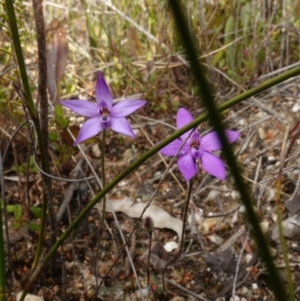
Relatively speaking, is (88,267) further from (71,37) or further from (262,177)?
(71,37)

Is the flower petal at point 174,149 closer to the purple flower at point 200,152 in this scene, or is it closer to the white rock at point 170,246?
the purple flower at point 200,152

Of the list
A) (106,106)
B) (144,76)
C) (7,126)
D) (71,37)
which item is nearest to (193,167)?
(106,106)

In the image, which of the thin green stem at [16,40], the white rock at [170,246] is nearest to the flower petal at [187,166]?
the thin green stem at [16,40]

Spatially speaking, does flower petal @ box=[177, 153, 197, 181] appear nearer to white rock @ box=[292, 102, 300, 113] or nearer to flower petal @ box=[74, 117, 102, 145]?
flower petal @ box=[74, 117, 102, 145]

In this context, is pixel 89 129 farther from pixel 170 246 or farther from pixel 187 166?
pixel 170 246

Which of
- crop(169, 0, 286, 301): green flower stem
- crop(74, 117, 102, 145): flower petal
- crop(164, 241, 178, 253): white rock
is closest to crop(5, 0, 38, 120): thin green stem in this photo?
crop(74, 117, 102, 145): flower petal

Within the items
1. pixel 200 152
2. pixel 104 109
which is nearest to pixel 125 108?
pixel 104 109
